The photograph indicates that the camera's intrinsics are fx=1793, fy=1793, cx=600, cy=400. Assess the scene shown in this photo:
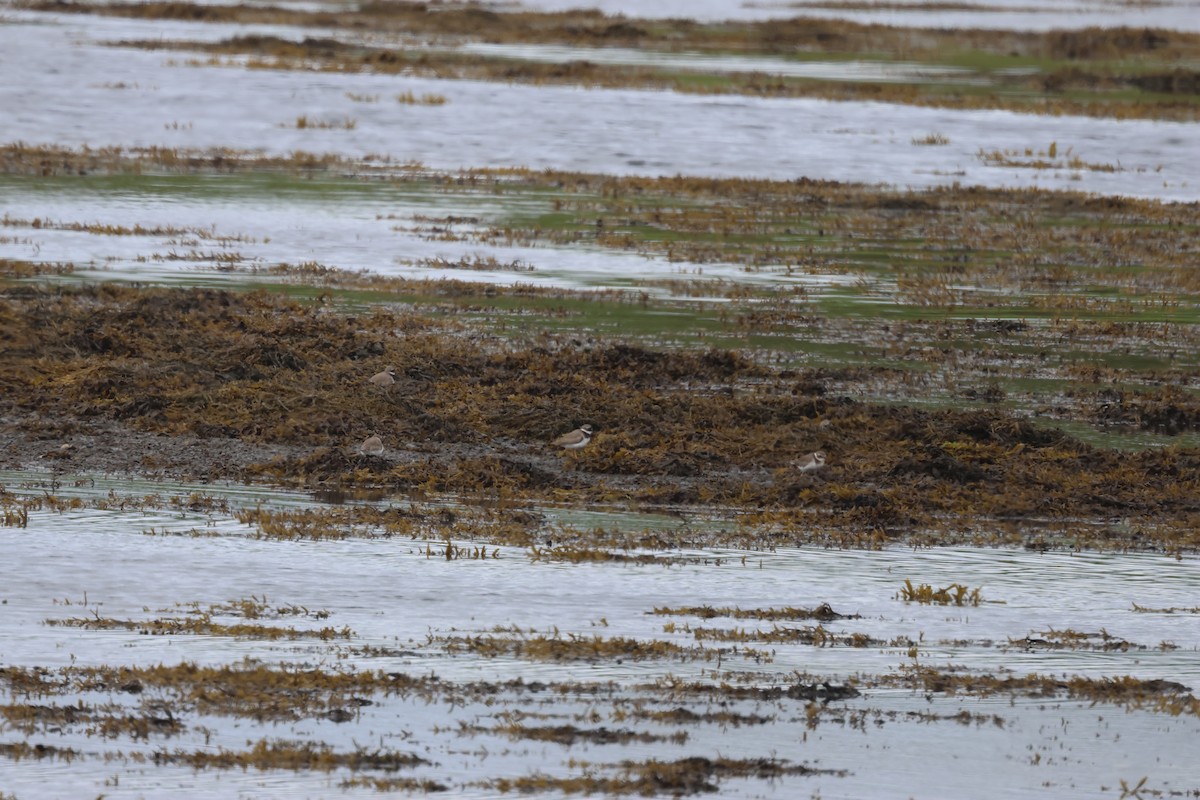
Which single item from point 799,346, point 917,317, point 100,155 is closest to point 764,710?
point 799,346

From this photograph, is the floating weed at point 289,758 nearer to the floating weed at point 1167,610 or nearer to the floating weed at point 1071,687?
the floating weed at point 1071,687

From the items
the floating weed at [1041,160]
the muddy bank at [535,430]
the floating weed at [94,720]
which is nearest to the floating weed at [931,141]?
the floating weed at [1041,160]

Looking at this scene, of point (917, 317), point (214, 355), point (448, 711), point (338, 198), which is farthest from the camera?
point (338, 198)

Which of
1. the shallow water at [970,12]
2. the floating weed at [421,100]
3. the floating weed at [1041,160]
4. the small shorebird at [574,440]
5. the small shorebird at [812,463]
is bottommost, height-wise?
the small shorebird at [812,463]

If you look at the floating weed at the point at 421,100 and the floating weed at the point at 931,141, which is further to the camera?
the floating weed at the point at 421,100

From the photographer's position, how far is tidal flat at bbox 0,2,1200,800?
24.6 ft

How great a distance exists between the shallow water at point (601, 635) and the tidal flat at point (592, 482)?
3 centimetres

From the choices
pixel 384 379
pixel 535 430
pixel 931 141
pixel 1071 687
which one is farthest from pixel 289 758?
pixel 931 141

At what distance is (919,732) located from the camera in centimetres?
767

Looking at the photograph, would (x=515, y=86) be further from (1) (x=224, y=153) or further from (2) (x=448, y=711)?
(2) (x=448, y=711)

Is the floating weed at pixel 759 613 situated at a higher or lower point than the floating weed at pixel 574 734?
higher

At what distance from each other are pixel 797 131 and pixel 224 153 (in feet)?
34.7

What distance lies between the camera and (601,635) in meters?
8.70

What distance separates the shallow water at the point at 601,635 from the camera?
7.23m
